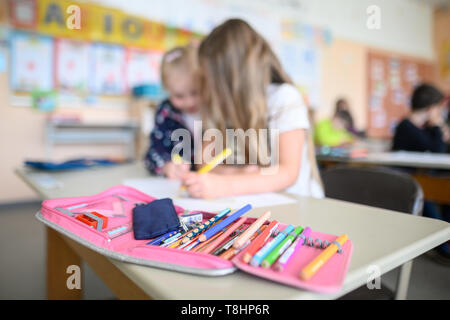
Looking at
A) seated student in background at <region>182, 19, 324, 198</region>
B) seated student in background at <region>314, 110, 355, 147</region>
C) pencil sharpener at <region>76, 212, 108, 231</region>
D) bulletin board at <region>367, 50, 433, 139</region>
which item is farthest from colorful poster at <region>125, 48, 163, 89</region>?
bulletin board at <region>367, 50, 433, 139</region>

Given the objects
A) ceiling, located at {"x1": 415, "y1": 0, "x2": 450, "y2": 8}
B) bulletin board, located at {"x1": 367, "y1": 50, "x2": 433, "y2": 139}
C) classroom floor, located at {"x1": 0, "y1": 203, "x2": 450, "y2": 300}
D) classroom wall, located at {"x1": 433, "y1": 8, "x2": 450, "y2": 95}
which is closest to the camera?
classroom floor, located at {"x1": 0, "y1": 203, "x2": 450, "y2": 300}

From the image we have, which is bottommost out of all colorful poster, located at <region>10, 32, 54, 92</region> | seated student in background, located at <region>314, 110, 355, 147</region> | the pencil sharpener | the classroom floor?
the classroom floor

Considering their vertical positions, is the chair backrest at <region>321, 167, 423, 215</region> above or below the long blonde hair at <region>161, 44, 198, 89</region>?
below

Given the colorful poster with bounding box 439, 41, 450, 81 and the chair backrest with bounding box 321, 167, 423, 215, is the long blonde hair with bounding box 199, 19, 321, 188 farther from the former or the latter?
the colorful poster with bounding box 439, 41, 450, 81

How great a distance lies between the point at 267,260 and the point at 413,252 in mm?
194

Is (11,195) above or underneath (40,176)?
underneath

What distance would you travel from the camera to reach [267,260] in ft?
0.99

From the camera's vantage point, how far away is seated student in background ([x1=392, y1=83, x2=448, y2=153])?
2.01 meters

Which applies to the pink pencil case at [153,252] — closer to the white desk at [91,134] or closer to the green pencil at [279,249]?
the green pencil at [279,249]

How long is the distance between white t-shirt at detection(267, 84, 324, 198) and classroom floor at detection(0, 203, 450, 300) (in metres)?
0.37

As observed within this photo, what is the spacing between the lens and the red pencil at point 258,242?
0.31m

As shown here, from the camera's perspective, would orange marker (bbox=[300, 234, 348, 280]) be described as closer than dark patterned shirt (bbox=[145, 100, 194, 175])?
Yes
